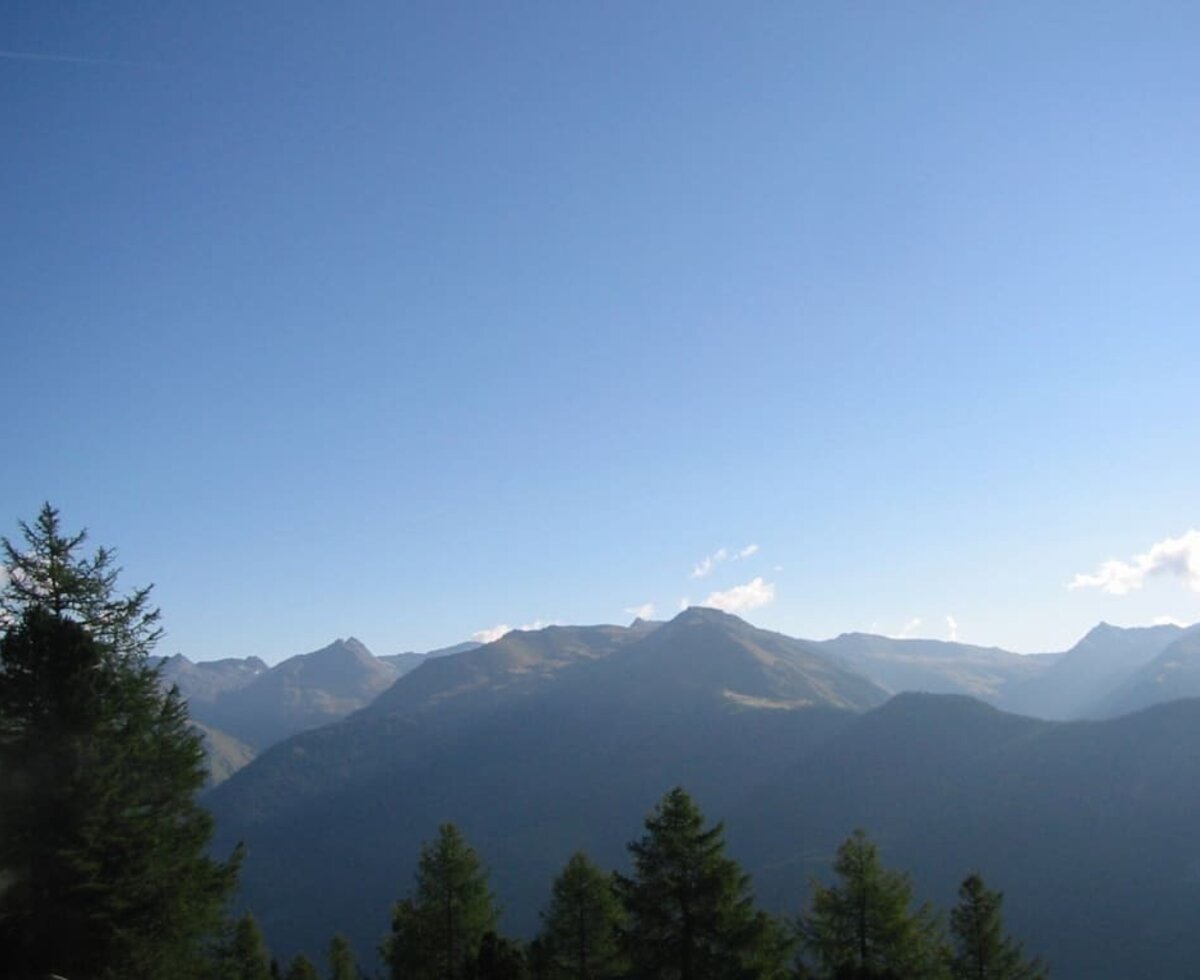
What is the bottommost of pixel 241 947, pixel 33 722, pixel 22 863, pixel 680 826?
pixel 241 947

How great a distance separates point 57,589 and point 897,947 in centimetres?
2973

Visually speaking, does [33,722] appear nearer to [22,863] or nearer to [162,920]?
[22,863]

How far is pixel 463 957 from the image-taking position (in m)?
34.3

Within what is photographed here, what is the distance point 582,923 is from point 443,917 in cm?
613

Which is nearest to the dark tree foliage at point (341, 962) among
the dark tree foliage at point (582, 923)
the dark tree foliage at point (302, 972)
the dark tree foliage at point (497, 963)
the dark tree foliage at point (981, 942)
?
the dark tree foliage at point (302, 972)

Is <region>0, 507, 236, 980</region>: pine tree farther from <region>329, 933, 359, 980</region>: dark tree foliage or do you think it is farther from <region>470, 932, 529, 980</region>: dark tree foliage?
<region>329, 933, 359, 980</region>: dark tree foliage

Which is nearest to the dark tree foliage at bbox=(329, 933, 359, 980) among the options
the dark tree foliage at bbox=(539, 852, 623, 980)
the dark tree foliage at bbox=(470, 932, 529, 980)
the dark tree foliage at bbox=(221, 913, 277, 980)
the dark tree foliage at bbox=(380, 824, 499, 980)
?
the dark tree foliage at bbox=(221, 913, 277, 980)

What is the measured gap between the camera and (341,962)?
5275 cm

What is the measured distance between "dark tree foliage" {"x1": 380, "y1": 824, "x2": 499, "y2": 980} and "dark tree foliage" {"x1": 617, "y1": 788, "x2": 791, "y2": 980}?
947 cm

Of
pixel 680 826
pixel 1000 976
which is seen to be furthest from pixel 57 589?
pixel 1000 976

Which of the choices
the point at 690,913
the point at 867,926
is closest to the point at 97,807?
the point at 690,913

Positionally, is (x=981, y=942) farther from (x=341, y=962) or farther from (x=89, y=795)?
(x=341, y=962)

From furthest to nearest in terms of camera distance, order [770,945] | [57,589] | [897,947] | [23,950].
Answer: [897,947]
[770,945]
[57,589]
[23,950]

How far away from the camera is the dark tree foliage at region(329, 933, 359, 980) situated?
52.0m
